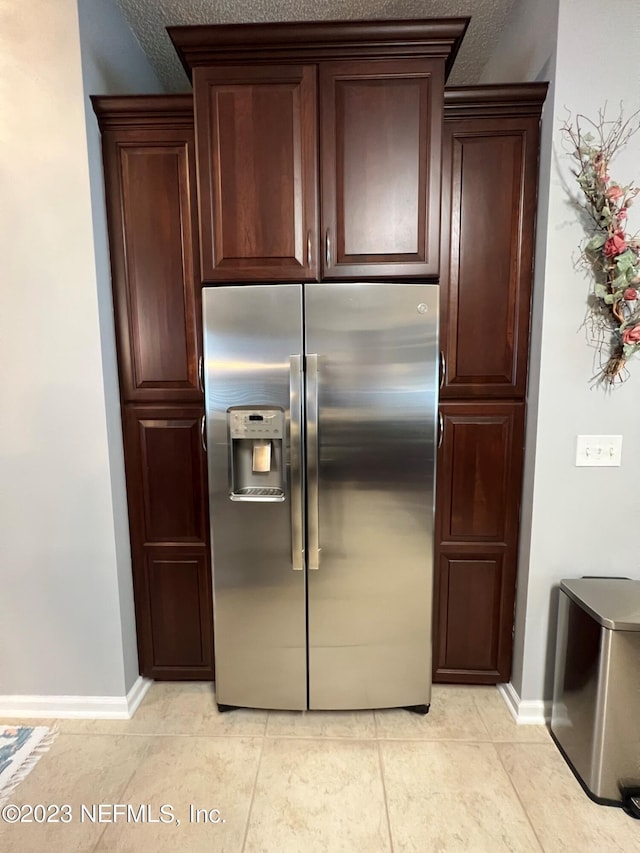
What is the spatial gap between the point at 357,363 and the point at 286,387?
0.28 meters

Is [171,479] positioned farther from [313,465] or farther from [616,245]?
[616,245]

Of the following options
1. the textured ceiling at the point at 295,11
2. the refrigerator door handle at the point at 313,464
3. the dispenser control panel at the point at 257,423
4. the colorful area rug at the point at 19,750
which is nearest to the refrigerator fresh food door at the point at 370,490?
the refrigerator door handle at the point at 313,464

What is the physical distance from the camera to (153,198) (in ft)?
6.12

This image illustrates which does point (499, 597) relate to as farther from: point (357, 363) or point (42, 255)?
point (42, 255)

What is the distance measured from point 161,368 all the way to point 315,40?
1.32 meters

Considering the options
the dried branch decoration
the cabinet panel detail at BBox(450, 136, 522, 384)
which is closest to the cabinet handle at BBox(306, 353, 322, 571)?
the cabinet panel detail at BBox(450, 136, 522, 384)

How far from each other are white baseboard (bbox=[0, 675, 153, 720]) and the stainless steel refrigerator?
1.52 feet

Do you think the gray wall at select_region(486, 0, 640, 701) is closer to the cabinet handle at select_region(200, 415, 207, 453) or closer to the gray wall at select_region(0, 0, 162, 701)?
the cabinet handle at select_region(200, 415, 207, 453)

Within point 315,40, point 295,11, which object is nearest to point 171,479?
point 315,40

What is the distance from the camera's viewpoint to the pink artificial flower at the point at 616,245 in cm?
156

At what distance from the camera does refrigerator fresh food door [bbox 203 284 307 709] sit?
1707 millimetres

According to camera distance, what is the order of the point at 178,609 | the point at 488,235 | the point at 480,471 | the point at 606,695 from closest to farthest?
the point at 606,695
the point at 488,235
the point at 480,471
the point at 178,609

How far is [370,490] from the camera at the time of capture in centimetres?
178

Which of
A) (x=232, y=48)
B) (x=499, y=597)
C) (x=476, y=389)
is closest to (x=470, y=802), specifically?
(x=499, y=597)
